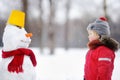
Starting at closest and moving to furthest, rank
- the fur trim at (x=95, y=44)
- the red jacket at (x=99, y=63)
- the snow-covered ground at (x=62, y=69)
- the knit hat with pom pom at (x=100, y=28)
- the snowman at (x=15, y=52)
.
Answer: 1. the red jacket at (x=99, y=63)
2. the fur trim at (x=95, y=44)
3. the knit hat with pom pom at (x=100, y=28)
4. the snowman at (x=15, y=52)
5. the snow-covered ground at (x=62, y=69)

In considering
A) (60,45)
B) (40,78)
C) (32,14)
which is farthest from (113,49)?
(60,45)

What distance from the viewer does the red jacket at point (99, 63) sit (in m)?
4.92

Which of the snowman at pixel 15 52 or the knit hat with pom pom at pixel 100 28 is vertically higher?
the knit hat with pom pom at pixel 100 28

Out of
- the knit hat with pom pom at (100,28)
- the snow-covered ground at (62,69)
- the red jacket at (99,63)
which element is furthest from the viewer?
the snow-covered ground at (62,69)

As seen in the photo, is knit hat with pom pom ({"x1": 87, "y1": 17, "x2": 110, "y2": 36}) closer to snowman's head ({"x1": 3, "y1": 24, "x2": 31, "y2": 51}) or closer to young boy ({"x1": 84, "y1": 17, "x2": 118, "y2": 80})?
young boy ({"x1": 84, "y1": 17, "x2": 118, "y2": 80})

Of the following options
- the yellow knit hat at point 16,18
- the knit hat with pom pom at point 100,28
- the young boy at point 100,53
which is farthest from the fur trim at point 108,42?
the yellow knit hat at point 16,18

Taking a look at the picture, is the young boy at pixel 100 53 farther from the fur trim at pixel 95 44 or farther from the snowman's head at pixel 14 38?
the snowman's head at pixel 14 38

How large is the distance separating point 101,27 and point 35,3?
25.6 metres

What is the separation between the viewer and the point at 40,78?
9.73 meters

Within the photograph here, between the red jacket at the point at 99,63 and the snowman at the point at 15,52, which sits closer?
the red jacket at the point at 99,63

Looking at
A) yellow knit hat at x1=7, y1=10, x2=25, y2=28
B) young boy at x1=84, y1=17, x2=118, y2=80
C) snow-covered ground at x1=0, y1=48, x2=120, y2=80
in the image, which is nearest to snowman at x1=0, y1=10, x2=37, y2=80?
yellow knit hat at x1=7, y1=10, x2=25, y2=28

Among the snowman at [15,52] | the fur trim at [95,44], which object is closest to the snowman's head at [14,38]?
the snowman at [15,52]

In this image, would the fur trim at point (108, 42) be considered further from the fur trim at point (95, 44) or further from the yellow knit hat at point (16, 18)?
the yellow knit hat at point (16, 18)

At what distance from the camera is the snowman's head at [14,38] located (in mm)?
5328
